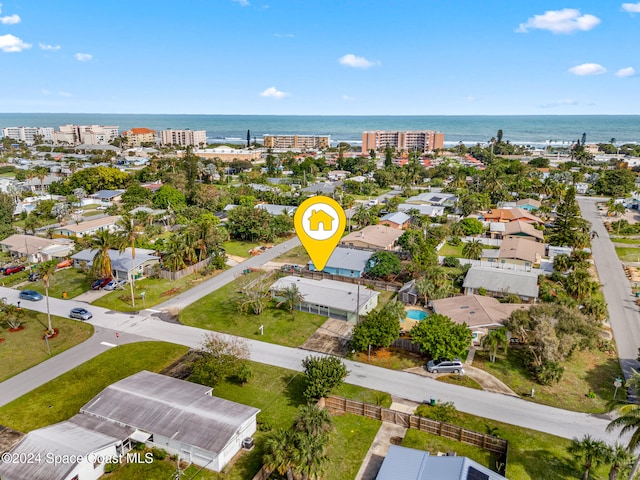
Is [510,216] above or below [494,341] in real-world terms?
above

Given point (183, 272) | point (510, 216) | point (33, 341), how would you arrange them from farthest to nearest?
point (510, 216) < point (183, 272) < point (33, 341)

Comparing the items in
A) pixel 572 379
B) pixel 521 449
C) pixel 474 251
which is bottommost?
pixel 521 449

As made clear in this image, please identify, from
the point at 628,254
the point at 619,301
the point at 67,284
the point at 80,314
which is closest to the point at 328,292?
the point at 80,314

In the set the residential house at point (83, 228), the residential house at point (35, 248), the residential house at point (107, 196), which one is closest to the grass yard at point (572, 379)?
the residential house at point (35, 248)

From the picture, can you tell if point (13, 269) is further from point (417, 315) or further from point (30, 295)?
point (417, 315)

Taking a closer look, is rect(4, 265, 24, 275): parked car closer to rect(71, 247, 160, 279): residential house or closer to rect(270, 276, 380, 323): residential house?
rect(71, 247, 160, 279): residential house

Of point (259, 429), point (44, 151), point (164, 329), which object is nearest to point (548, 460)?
point (259, 429)

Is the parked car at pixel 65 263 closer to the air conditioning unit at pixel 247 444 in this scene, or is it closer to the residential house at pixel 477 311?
the air conditioning unit at pixel 247 444
